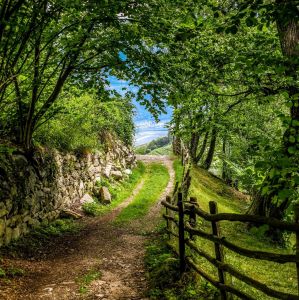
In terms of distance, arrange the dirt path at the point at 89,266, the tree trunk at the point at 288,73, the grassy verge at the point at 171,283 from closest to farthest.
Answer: the tree trunk at the point at 288,73, the grassy verge at the point at 171,283, the dirt path at the point at 89,266

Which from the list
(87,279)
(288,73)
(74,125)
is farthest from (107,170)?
(288,73)

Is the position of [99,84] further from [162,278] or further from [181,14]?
[162,278]

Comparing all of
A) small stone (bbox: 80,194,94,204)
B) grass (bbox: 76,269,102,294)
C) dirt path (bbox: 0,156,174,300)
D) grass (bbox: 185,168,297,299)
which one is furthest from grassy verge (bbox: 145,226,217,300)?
small stone (bbox: 80,194,94,204)

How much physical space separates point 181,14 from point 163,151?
62242mm

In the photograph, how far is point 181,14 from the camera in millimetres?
10188

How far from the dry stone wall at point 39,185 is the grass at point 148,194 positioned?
294cm

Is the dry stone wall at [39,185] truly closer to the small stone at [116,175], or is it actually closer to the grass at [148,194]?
the small stone at [116,175]

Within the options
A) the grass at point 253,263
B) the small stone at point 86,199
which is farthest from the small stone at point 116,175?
the grass at point 253,263

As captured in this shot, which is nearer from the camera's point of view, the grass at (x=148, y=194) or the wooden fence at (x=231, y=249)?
the wooden fence at (x=231, y=249)

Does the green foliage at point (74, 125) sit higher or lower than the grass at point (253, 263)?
higher

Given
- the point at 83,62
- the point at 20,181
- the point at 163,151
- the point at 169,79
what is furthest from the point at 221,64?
the point at 163,151

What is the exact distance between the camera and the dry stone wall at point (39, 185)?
37.2ft

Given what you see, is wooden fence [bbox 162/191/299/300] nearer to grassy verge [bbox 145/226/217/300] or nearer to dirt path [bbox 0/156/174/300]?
grassy verge [bbox 145/226/217/300]

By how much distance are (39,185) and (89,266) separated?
18.5ft
